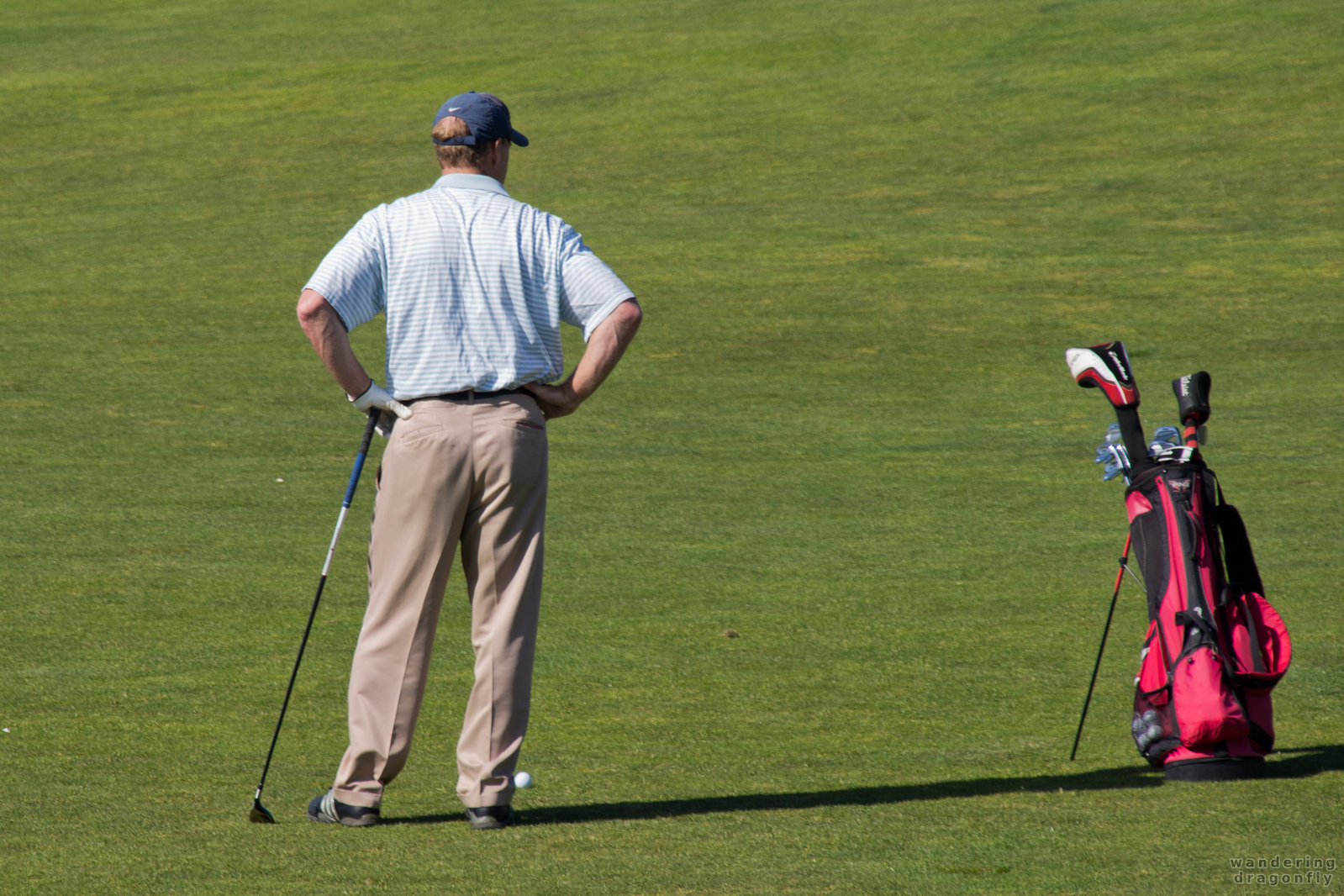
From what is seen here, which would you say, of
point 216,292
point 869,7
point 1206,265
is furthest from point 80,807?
point 869,7

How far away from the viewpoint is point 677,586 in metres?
8.79

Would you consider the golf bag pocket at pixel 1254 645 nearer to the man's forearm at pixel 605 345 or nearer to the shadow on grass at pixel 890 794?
the shadow on grass at pixel 890 794

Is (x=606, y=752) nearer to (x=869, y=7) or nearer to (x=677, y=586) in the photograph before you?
(x=677, y=586)

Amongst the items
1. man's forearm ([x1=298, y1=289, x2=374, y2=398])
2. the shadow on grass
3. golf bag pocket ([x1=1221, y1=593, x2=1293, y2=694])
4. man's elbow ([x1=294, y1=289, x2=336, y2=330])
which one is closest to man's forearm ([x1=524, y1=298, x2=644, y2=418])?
man's forearm ([x1=298, y1=289, x2=374, y2=398])

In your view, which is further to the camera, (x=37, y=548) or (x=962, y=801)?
(x=37, y=548)

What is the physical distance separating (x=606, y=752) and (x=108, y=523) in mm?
5203

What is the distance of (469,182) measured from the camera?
5223 mm

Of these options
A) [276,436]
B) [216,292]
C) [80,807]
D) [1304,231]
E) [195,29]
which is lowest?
[80,807]

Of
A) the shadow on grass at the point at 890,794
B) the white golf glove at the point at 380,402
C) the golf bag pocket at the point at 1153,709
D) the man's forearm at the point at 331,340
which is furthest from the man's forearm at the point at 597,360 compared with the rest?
the golf bag pocket at the point at 1153,709

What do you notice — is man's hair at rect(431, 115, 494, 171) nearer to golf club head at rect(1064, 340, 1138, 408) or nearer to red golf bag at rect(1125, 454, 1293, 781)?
golf club head at rect(1064, 340, 1138, 408)

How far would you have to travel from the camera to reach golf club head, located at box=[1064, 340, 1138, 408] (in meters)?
6.04

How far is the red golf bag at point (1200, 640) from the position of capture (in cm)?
557

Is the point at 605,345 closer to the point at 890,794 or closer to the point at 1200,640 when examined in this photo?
the point at 890,794

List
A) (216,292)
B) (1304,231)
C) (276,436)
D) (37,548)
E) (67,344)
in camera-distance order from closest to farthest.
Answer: (37,548)
(276,436)
(67,344)
(216,292)
(1304,231)
